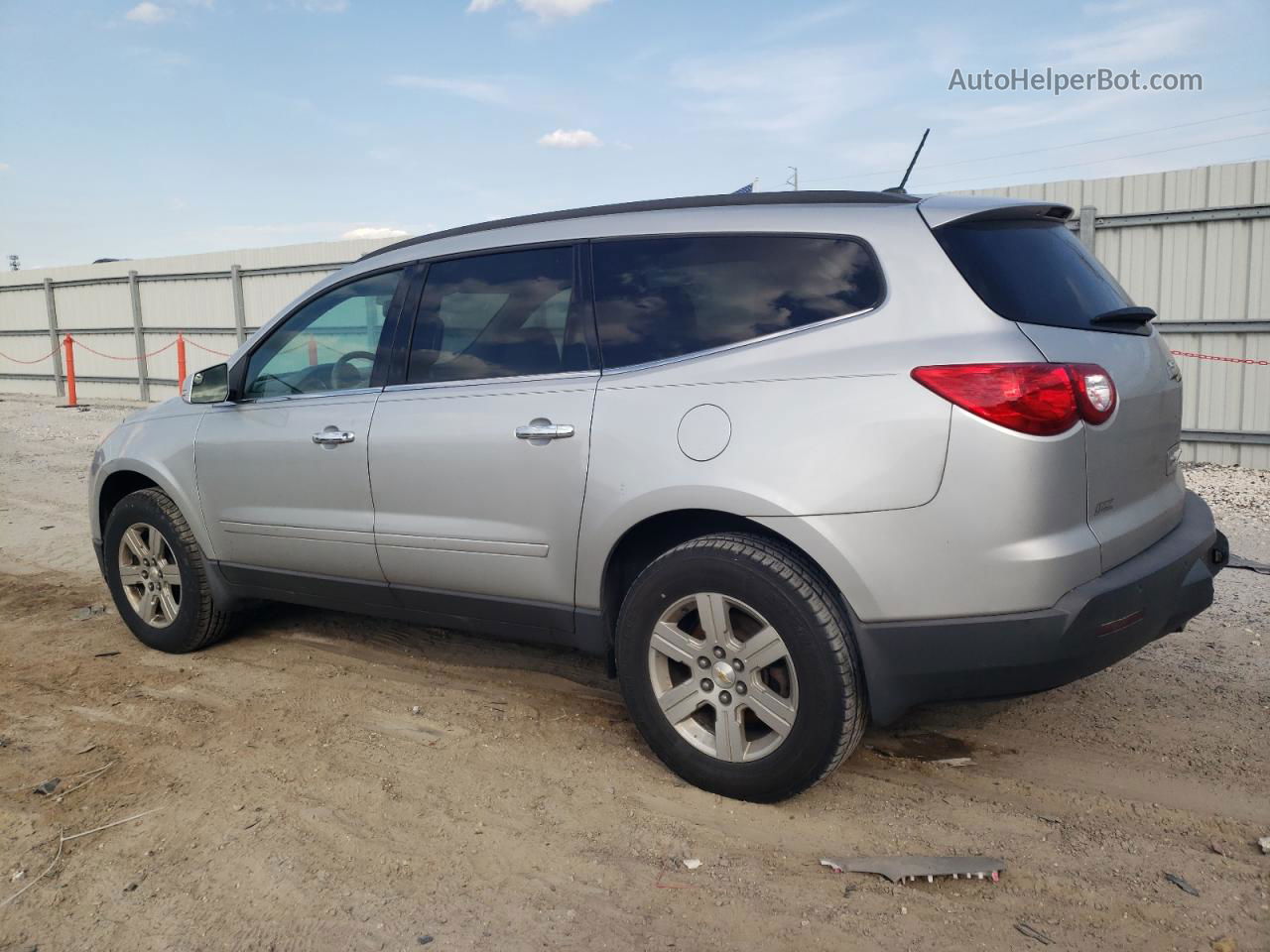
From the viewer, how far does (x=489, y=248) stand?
3764mm

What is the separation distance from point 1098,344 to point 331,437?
108 inches

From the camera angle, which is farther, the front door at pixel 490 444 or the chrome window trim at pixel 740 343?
Result: the front door at pixel 490 444

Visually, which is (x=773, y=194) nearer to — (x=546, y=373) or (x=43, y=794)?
(x=546, y=373)

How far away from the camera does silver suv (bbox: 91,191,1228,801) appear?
2.63 meters

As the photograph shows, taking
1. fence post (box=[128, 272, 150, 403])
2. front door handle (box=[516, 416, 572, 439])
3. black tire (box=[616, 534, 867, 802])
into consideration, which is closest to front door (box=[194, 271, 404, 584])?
front door handle (box=[516, 416, 572, 439])

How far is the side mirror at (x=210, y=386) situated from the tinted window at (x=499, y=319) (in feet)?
3.53

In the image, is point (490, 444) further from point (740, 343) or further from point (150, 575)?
point (150, 575)

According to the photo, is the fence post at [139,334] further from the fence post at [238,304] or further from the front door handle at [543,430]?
the front door handle at [543,430]

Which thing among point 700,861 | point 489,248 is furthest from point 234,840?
point 489,248

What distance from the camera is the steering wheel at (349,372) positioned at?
4003mm

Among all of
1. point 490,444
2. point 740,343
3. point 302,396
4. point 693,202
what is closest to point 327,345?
point 302,396

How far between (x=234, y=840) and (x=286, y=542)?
1.50 metres

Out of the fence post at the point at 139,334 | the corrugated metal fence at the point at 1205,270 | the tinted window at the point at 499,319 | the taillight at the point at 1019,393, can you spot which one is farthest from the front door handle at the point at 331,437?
the fence post at the point at 139,334

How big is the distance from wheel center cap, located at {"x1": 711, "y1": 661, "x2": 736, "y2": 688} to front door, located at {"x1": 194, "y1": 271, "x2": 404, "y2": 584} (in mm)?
1543
